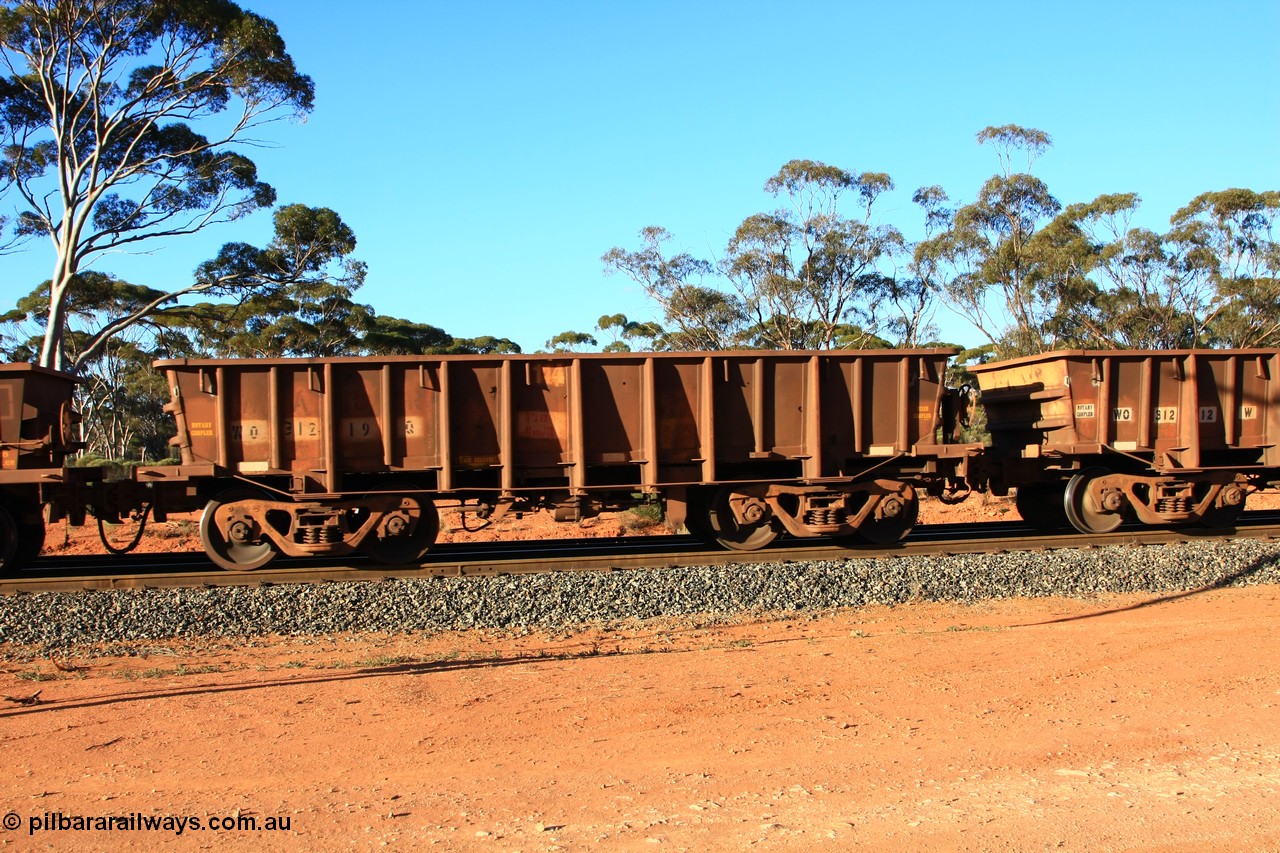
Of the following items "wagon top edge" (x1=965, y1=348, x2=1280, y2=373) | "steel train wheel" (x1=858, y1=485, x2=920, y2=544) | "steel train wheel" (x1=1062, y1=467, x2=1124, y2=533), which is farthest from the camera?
"steel train wheel" (x1=1062, y1=467, x2=1124, y2=533)

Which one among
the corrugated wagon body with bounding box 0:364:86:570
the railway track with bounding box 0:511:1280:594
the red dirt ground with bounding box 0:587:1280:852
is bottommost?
the red dirt ground with bounding box 0:587:1280:852

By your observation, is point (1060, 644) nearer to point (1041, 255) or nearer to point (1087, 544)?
point (1087, 544)

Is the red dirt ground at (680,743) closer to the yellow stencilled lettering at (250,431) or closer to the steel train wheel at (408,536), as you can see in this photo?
the steel train wheel at (408,536)

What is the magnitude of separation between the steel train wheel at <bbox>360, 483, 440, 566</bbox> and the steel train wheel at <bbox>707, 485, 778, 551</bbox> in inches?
130

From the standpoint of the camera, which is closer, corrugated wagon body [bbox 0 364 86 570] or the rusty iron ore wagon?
corrugated wagon body [bbox 0 364 86 570]

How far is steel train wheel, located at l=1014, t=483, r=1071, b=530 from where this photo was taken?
43.9 feet

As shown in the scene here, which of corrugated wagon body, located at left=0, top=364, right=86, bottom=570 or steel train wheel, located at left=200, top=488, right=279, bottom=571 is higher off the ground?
corrugated wagon body, located at left=0, top=364, right=86, bottom=570

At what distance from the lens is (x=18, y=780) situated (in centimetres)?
499

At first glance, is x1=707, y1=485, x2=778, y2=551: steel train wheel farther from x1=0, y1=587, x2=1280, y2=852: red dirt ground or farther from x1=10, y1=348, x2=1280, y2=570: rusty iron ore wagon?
x1=0, y1=587, x2=1280, y2=852: red dirt ground

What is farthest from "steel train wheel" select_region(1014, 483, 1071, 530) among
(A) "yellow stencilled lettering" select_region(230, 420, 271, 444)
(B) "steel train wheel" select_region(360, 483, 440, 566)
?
(A) "yellow stencilled lettering" select_region(230, 420, 271, 444)

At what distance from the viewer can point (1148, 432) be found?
1234cm

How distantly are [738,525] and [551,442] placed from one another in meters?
2.47

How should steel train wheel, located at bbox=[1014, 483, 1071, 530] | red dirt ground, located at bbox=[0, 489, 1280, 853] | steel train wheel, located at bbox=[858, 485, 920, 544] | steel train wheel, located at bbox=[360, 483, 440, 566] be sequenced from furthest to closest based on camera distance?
1. steel train wheel, located at bbox=[1014, 483, 1071, 530]
2. steel train wheel, located at bbox=[858, 485, 920, 544]
3. steel train wheel, located at bbox=[360, 483, 440, 566]
4. red dirt ground, located at bbox=[0, 489, 1280, 853]

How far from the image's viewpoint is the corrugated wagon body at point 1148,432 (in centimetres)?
1230
